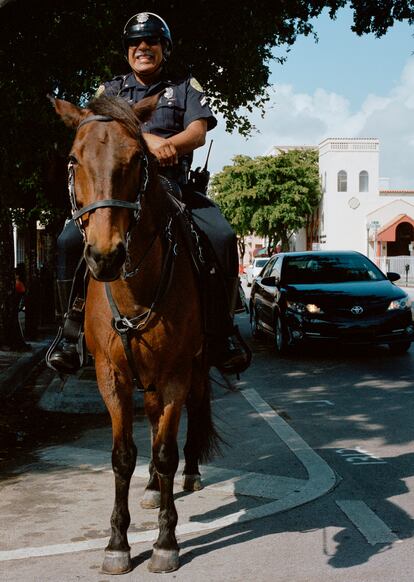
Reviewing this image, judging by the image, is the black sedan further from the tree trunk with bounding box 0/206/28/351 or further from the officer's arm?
the officer's arm

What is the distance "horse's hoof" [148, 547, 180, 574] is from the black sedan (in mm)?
9134

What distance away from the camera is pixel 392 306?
13578mm

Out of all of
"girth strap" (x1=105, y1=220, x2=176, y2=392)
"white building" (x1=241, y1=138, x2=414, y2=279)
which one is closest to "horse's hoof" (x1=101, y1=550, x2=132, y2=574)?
"girth strap" (x1=105, y1=220, x2=176, y2=392)

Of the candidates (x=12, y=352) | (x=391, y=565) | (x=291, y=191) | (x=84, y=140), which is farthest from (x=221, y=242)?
(x=291, y=191)

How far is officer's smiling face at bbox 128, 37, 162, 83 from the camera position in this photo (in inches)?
194

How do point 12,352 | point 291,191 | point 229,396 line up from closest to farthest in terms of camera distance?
point 229,396
point 12,352
point 291,191

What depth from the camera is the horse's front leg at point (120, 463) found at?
4.41 meters

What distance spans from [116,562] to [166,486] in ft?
1.62

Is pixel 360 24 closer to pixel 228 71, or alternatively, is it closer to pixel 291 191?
pixel 228 71

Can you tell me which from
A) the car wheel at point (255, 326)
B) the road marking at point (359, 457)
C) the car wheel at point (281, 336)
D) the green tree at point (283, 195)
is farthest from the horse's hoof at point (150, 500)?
the green tree at point (283, 195)

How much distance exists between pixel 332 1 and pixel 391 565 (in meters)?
10.1

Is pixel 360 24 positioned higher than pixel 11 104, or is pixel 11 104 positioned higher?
pixel 360 24

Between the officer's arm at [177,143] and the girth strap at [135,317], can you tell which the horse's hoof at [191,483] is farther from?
the officer's arm at [177,143]

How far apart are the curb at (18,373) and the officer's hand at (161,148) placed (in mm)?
6946
